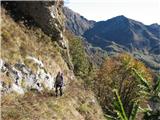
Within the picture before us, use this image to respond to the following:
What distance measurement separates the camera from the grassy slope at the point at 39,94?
79.8 ft

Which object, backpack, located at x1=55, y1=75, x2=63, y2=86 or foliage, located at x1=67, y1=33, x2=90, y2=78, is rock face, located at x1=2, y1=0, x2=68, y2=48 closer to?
backpack, located at x1=55, y1=75, x2=63, y2=86

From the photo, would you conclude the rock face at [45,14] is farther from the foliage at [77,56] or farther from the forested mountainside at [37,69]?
the foliage at [77,56]

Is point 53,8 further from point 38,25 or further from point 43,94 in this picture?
point 43,94

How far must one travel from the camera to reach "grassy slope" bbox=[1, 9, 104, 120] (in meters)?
24.3

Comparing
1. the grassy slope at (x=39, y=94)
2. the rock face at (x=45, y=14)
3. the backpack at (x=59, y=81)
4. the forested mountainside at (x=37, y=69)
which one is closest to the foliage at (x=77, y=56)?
the forested mountainside at (x=37, y=69)

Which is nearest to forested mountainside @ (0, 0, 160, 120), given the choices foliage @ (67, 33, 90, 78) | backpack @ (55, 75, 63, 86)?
backpack @ (55, 75, 63, 86)

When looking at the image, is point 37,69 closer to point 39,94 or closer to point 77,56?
point 39,94

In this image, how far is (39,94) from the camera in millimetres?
28594

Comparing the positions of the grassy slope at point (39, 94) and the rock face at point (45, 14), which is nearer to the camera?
the grassy slope at point (39, 94)

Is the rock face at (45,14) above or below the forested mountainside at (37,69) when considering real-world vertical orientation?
above

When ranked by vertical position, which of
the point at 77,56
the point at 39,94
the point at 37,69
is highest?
the point at 37,69

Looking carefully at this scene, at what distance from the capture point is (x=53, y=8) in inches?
1446

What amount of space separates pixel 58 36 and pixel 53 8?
2.65 metres

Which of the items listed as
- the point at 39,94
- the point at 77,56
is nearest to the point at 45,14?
the point at 39,94
